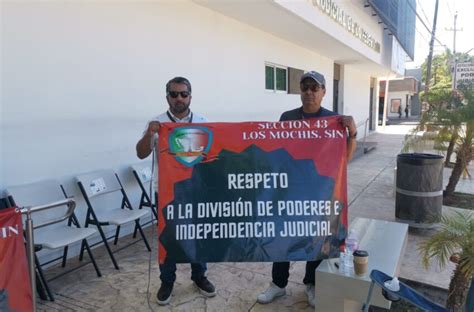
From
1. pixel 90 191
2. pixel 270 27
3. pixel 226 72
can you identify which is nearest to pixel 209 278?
pixel 90 191

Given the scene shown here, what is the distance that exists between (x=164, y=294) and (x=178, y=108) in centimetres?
149

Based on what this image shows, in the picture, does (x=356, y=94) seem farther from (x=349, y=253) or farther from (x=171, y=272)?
(x=171, y=272)

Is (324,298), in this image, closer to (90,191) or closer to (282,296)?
(282,296)

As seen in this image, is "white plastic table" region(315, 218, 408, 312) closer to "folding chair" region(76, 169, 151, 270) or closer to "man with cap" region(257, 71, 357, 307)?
"man with cap" region(257, 71, 357, 307)

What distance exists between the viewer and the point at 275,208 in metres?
2.54

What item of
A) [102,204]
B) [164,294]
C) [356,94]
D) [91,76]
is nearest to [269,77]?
[91,76]

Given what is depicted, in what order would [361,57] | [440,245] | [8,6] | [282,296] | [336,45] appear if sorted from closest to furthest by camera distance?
[440,245] < [282,296] < [8,6] < [336,45] < [361,57]

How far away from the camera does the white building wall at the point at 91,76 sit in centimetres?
337

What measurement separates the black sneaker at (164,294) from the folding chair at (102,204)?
0.89 meters

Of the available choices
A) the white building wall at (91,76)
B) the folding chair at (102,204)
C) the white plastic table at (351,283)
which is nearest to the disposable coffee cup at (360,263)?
the white plastic table at (351,283)

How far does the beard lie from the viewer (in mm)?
2799

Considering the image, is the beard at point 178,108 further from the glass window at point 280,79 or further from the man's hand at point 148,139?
the glass window at point 280,79

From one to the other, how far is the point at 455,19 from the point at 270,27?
121 ft

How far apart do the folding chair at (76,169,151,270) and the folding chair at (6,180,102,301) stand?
0.18 m
